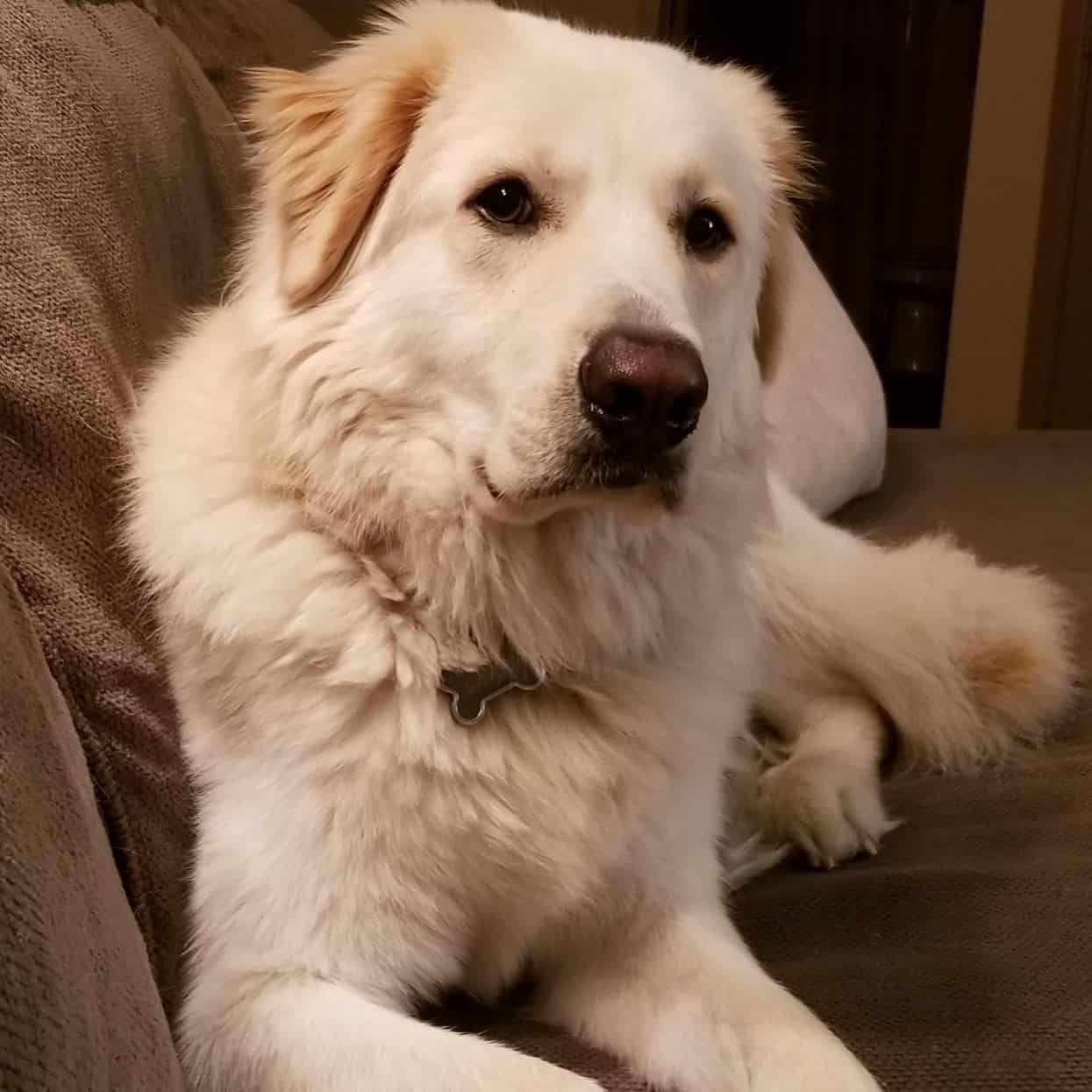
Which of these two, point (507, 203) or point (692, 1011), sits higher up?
point (507, 203)

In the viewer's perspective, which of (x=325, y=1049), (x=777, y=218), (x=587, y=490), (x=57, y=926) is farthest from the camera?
(x=777, y=218)

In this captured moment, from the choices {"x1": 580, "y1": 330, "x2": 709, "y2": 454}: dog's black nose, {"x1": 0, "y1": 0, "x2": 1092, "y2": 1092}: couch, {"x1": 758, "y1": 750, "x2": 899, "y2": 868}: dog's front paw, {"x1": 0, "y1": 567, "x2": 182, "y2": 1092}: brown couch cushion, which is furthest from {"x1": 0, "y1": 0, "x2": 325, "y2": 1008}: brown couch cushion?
{"x1": 758, "y1": 750, "x2": 899, "y2": 868}: dog's front paw

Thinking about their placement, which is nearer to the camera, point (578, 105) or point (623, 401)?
point (623, 401)

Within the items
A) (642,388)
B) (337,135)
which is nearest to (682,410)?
(642,388)

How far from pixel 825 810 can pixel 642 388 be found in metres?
0.57

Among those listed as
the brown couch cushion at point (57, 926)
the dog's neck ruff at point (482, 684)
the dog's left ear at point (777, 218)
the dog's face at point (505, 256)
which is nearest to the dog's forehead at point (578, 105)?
the dog's face at point (505, 256)

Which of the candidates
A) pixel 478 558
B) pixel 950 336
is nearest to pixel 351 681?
pixel 478 558

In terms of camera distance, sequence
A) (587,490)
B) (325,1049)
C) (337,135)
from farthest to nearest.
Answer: (337,135) < (587,490) < (325,1049)

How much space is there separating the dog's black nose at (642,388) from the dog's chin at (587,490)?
0.08 ft

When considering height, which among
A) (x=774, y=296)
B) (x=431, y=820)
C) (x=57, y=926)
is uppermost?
(x=774, y=296)

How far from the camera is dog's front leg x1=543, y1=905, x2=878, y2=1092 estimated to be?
0.90 m

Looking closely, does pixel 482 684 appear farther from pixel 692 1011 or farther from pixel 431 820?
pixel 692 1011

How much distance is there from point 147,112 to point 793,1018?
1034mm

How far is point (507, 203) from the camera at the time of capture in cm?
104
